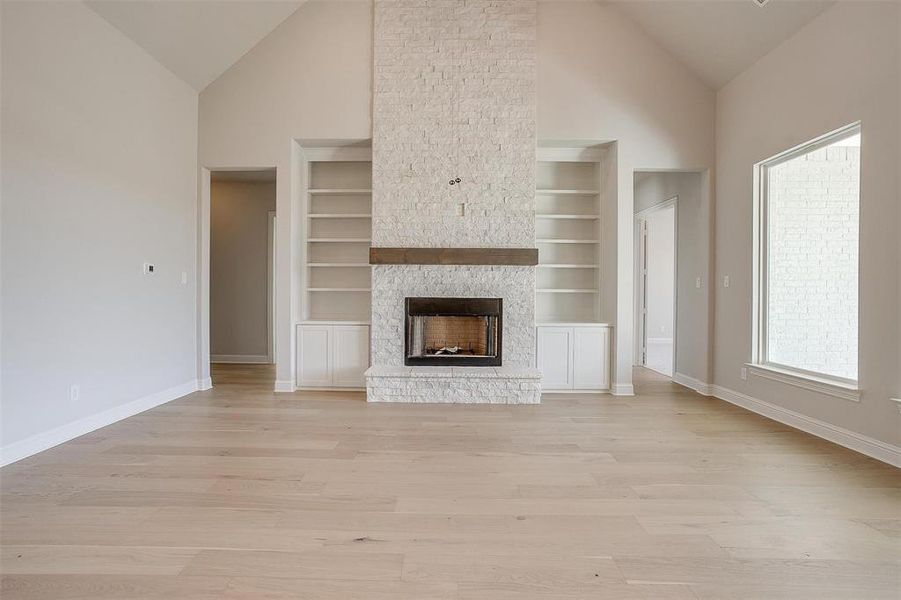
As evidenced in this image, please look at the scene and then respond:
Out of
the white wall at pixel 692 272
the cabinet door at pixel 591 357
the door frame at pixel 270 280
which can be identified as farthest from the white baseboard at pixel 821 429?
the door frame at pixel 270 280

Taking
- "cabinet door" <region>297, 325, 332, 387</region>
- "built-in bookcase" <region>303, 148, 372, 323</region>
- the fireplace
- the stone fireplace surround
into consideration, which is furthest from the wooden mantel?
"cabinet door" <region>297, 325, 332, 387</region>

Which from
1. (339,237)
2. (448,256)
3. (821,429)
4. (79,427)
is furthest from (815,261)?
(79,427)

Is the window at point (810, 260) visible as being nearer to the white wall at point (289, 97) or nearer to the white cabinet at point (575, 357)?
the white cabinet at point (575, 357)

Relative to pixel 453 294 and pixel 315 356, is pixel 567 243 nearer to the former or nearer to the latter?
pixel 453 294

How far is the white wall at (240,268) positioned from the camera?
663 cm

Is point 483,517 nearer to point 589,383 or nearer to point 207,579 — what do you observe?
point 207,579

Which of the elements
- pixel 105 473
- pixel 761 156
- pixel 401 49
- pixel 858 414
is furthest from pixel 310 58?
pixel 858 414

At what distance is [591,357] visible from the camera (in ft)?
15.7

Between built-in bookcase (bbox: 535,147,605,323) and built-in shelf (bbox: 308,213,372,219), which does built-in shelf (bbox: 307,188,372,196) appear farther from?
built-in bookcase (bbox: 535,147,605,323)

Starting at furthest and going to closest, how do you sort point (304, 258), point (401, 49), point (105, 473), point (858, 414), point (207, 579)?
point (304, 258) < point (401, 49) < point (858, 414) < point (105, 473) < point (207, 579)

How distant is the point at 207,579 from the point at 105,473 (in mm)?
1415

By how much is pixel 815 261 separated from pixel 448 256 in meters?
3.01

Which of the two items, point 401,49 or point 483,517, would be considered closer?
point 483,517

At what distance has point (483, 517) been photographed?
206cm
